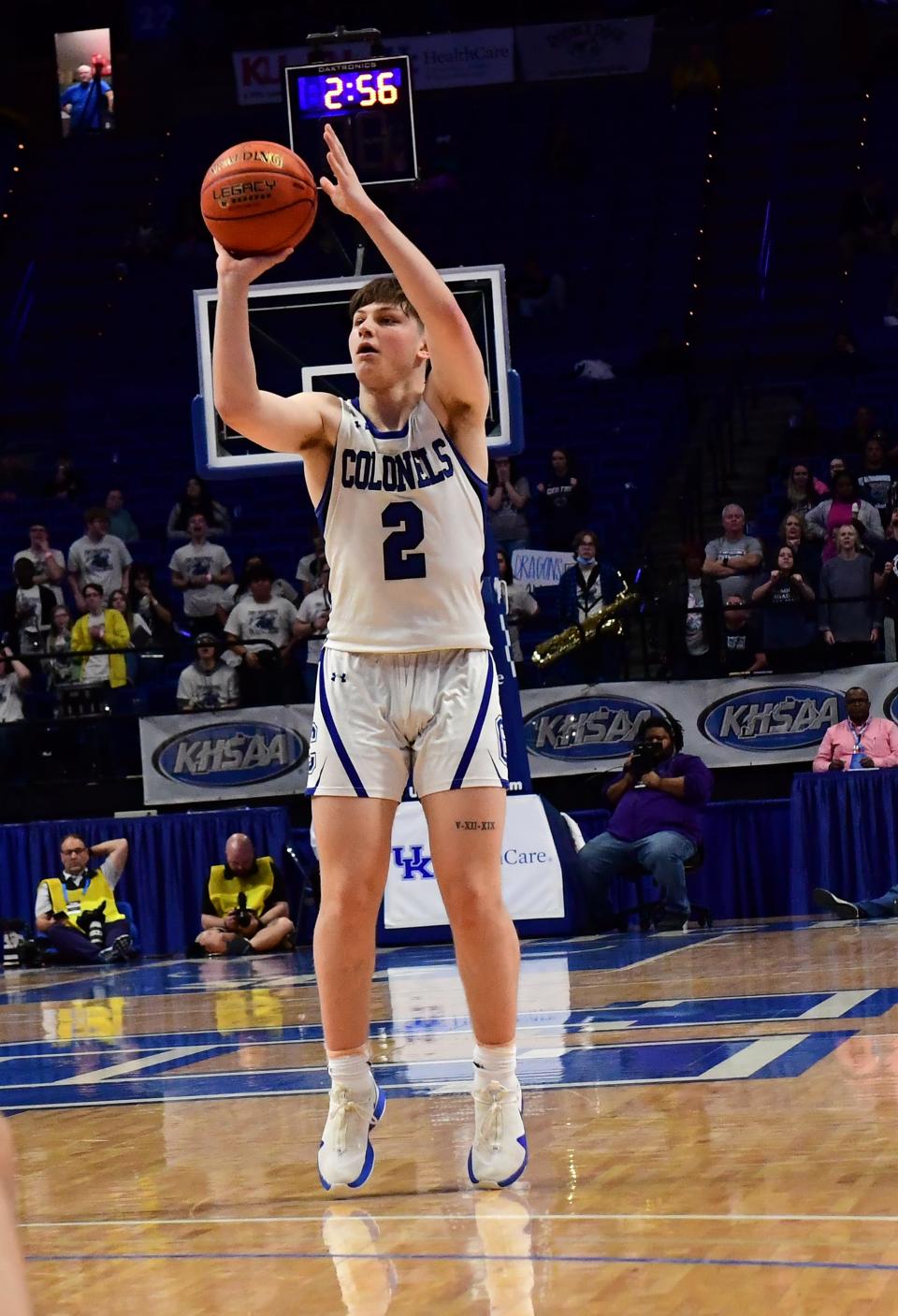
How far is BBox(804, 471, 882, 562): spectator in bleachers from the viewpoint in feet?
47.8

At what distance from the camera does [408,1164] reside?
155 inches

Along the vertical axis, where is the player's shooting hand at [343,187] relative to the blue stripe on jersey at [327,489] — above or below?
above

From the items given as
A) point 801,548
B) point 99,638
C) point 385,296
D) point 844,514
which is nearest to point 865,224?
point 844,514

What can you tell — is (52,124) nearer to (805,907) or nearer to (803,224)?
(803,224)

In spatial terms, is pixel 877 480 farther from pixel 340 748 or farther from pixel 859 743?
pixel 340 748

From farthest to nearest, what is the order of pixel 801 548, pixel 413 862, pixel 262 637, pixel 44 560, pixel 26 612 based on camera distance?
pixel 44 560
pixel 26 612
pixel 262 637
pixel 801 548
pixel 413 862

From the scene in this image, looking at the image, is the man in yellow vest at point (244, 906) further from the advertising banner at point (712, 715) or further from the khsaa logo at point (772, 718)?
the khsaa logo at point (772, 718)

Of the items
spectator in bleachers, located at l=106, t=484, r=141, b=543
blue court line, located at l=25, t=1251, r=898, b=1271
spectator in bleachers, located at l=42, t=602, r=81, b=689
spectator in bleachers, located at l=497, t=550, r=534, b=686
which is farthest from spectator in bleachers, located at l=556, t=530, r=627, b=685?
blue court line, located at l=25, t=1251, r=898, b=1271

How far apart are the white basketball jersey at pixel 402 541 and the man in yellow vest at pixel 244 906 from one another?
30.5 ft

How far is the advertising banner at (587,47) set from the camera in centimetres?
2358

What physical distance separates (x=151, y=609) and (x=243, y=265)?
12.1 metres

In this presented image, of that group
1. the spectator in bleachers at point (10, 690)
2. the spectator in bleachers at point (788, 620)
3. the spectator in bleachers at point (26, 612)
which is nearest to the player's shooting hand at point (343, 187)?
the spectator in bleachers at point (788, 620)

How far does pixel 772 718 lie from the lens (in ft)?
→ 44.7

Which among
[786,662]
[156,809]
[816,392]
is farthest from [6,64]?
[786,662]
